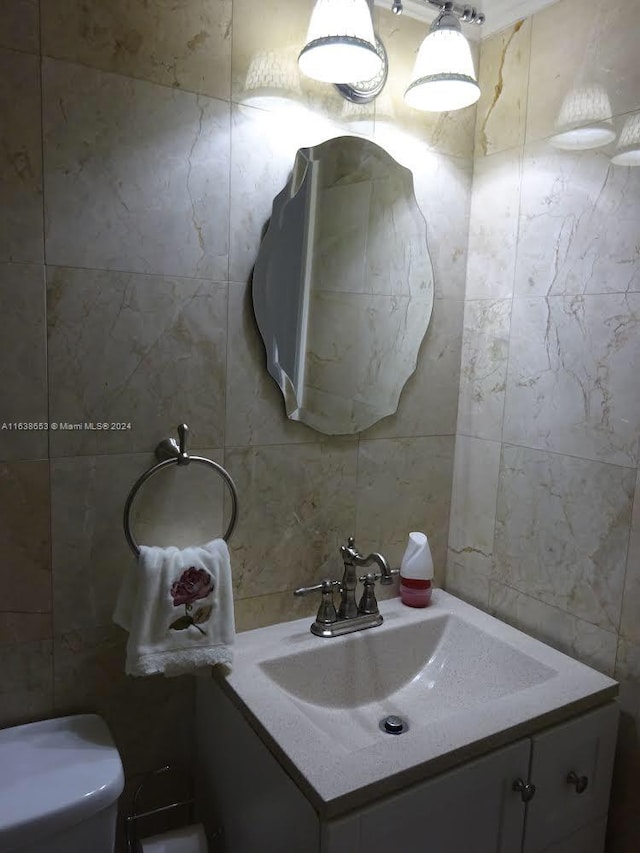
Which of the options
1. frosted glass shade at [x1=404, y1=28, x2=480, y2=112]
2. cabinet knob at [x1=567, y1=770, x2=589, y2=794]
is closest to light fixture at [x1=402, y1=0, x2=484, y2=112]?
frosted glass shade at [x1=404, y1=28, x2=480, y2=112]

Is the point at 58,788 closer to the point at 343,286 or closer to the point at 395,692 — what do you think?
the point at 395,692

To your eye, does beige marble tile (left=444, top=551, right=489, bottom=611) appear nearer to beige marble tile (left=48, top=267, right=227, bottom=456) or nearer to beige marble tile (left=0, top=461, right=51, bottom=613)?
beige marble tile (left=48, top=267, right=227, bottom=456)

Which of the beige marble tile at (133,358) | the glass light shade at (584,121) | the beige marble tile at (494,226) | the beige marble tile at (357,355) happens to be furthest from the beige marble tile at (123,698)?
the glass light shade at (584,121)

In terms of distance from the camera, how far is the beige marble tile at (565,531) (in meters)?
1.24

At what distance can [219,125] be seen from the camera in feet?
3.90

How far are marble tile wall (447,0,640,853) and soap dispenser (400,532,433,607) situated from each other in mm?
149

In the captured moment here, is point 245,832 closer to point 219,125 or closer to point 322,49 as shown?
point 219,125

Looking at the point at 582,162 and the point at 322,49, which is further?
the point at 582,162

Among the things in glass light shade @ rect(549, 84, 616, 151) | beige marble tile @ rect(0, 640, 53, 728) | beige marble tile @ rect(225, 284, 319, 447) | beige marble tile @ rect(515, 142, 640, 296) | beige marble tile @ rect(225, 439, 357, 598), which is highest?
glass light shade @ rect(549, 84, 616, 151)

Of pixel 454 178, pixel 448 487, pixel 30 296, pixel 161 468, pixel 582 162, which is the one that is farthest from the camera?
pixel 448 487

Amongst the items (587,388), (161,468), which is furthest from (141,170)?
(587,388)

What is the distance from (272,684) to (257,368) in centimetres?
65

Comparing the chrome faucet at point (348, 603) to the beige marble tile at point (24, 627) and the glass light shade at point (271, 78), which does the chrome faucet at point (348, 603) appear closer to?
the beige marble tile at point (24, 627)

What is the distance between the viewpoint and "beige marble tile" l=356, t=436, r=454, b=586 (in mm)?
1492
